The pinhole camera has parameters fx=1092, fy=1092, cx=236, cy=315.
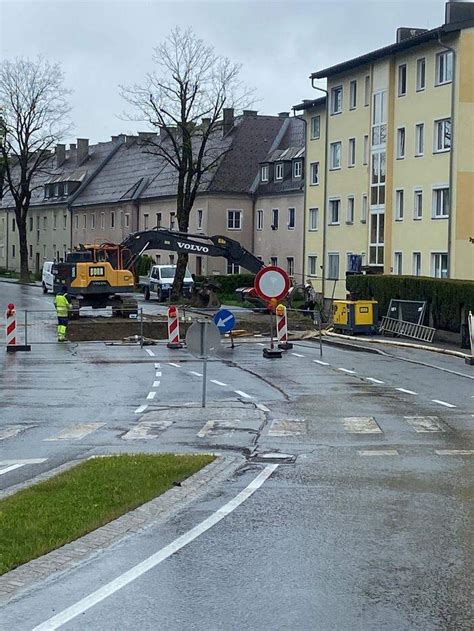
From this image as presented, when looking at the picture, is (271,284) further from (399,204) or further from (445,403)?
(399,204)

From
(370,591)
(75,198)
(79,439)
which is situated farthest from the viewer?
(75,198)

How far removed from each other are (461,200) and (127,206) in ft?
164

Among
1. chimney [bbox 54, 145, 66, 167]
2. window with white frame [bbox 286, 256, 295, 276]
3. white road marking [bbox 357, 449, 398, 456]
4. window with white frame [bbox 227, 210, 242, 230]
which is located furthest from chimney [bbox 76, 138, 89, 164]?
white road marking [bbox 357, 449, 398, 456]

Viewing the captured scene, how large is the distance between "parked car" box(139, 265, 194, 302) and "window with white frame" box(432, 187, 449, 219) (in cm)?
1766

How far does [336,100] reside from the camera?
6162cm

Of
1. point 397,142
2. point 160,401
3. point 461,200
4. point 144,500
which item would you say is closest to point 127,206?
point 397,142

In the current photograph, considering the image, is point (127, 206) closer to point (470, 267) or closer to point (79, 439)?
point (470, 267)

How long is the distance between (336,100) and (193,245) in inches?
828

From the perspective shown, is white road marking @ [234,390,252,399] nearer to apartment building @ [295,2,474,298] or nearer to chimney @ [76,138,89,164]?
apartment building @ [295,2,474,298]

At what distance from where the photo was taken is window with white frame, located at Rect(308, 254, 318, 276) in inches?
2554

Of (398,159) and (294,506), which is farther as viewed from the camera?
(398,159)

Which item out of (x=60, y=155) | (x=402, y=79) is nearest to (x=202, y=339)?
(x=402, y=79)

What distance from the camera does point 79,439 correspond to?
55.5 feet

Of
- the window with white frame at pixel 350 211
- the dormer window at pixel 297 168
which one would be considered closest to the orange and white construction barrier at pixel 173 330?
the window with white frame at pixel 350 211
